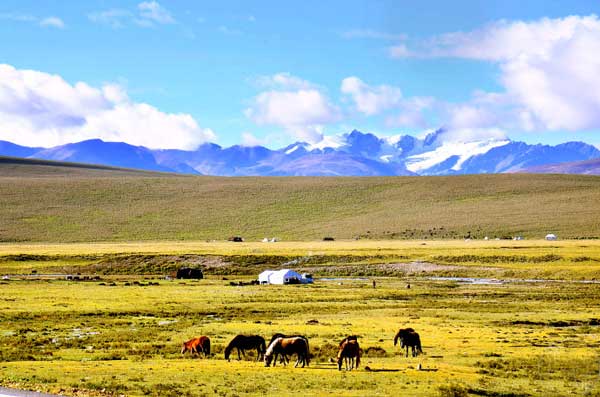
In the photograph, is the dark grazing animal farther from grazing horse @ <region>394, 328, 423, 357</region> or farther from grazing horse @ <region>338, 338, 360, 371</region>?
grazing horse @ <region>338, 338, 360, 371</region>

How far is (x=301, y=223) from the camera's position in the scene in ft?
586

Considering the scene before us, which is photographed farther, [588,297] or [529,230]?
[529,230]

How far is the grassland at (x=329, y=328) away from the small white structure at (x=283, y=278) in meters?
3.01

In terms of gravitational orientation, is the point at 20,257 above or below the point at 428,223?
below

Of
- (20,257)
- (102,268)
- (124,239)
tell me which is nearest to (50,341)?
(102,268)

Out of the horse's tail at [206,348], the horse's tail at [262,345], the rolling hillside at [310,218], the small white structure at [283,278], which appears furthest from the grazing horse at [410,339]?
the rolling hillside at [310,218]

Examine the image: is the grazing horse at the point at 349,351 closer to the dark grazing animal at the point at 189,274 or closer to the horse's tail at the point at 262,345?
the horse's tail at the point at 262,345

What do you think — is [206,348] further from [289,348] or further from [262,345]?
[289,348]

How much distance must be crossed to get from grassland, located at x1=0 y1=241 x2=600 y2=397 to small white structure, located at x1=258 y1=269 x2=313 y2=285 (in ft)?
9.88

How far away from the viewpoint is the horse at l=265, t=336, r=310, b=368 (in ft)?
99.1

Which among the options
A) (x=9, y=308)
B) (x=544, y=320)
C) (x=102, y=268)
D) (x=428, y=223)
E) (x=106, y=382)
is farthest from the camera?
(x=428, y=223)

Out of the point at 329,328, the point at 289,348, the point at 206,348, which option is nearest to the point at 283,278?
the point at 329,328

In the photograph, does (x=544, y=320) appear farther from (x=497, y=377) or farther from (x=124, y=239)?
(x=124, y=239)

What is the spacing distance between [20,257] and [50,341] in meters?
77.2
